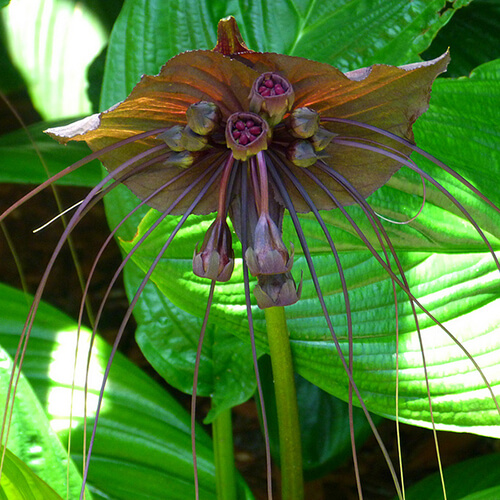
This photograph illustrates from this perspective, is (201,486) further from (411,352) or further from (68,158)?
(68,158)

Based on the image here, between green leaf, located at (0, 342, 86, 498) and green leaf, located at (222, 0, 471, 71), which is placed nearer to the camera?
green leaf, located at (0, 342, 86, 498)

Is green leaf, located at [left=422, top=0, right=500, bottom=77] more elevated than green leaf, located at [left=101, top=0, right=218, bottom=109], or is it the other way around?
green leaf, located at [left=422, top=0, right=500, bottom=77]

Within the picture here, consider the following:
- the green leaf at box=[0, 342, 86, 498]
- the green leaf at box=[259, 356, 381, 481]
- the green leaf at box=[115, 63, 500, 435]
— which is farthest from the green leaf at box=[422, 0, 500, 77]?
the green leaf at box=[0, 342, 86, 498]

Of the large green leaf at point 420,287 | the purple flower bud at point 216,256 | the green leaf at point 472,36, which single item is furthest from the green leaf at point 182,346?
the green leaf at point 472,36

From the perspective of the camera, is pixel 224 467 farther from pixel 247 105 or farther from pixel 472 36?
pixel 472 36

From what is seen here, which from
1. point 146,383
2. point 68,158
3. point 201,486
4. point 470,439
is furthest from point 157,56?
point 470,439

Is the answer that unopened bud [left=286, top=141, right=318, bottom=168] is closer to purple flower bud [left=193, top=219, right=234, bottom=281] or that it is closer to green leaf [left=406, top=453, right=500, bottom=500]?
purple flower bud [left=193, top=219, right=234, bottom=281]

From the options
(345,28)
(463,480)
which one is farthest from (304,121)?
(463,480)
